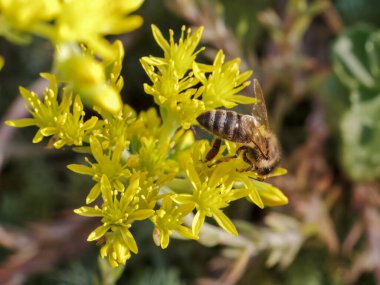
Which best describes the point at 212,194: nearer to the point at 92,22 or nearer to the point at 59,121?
the point at 59,121

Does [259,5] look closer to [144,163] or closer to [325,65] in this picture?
[325,65]

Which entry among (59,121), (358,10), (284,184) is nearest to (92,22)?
(59,121)

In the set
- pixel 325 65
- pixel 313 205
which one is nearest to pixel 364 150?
pixel 313 205

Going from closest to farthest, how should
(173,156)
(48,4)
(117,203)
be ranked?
(48,4), (117,203), (173,156)

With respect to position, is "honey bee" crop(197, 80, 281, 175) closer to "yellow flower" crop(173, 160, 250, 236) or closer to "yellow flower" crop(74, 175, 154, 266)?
"yellow flower" crop(173, 160, 250, 236)

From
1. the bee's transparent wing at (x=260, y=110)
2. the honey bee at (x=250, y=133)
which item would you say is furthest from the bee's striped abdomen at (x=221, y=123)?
the bee's transparent wing at (x=260, y=110)

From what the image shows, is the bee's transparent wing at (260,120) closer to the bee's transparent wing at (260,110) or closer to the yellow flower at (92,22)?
the bee's transparent wing at (260,110)

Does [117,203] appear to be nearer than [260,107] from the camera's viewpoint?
Yes
